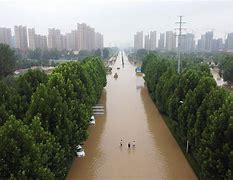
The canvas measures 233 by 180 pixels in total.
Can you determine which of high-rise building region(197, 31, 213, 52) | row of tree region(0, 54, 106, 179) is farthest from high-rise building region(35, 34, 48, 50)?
row of tree region(0, 54, 106, 179)

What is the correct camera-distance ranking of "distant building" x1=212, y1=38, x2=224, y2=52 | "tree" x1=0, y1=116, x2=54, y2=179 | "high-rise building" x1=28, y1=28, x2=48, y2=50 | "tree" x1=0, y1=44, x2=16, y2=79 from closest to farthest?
"tree" x1=0, y1=116, x2=54, y2=179 < "tree" x1=0, y1=44, x2=16, y2=79 < "high-rise building" x1=28, y1=28, x2=48, y2=50 < "distant building" x1=212, y1=38, x2=224, y2=52

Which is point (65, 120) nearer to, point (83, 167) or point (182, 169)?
point (83, 167)

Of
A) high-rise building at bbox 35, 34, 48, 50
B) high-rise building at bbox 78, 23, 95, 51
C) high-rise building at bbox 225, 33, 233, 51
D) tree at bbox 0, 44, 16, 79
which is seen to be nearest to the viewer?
tree at bbox 0, 44, 16, 79

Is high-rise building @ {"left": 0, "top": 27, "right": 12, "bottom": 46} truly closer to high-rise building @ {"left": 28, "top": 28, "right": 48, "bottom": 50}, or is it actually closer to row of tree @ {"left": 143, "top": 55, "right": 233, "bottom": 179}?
high-rise building @ {"left": 28, "top": 28, "right": 48, "bottom": 50}

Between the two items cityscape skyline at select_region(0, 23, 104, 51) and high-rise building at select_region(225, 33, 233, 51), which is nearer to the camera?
cityscape skyline at select_region(0, 23, 104, 51)

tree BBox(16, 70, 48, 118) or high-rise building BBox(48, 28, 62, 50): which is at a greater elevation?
high-rise building BBox(48, 28, 62, 50)

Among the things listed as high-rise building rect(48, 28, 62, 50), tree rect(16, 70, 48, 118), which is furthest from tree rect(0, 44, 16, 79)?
high-rise building rect(48, 28, 62, 50)

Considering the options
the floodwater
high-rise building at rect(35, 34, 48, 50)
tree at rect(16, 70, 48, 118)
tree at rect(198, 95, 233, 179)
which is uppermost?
high-rise building at rect(35, 34, 48, 50)

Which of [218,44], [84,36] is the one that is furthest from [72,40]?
[218,44]
